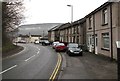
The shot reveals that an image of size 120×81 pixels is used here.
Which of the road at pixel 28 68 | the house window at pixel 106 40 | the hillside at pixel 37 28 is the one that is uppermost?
the hillside at pixel 37 28

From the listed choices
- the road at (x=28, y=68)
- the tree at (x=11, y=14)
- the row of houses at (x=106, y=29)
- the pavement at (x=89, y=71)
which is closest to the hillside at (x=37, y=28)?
the tree at (x=11, y=14)

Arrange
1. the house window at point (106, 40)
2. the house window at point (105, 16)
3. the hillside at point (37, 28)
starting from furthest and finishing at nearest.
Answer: the hillside at point (37, 28) < the house window at point (105, 16) < the house window at point (106, 40)

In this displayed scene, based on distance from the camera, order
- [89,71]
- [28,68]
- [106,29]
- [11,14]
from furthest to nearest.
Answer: [11,14], [106,29], [28,68], [89,71]

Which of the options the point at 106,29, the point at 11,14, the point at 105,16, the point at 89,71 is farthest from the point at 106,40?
the point at 11,14

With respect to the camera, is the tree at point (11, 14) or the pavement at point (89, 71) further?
the tree at point (11, 14)

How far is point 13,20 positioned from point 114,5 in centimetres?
1637

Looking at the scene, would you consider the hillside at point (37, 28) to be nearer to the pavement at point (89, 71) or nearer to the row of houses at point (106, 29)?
the row of houses at point (106, 29)

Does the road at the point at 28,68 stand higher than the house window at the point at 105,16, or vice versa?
the house window at the point at 105,16

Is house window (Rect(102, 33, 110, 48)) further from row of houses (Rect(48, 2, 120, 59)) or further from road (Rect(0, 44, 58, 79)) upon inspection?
road (Rect(0, 44, 58, 79))

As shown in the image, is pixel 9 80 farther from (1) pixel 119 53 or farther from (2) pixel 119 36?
(2) pixel 119 36

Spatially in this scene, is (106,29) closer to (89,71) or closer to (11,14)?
(89,71)

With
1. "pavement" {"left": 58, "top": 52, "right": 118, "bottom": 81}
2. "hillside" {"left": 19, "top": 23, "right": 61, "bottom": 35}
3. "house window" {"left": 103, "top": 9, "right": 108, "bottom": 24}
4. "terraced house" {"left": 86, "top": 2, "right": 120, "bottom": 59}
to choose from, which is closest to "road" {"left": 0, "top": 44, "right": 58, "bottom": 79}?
"pavement" {"left": 58, "top": 52, "right": 118, "bottom": 81}

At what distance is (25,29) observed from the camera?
146m

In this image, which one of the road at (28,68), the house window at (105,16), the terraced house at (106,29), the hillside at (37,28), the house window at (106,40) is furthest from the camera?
the hillside at (37,28)
